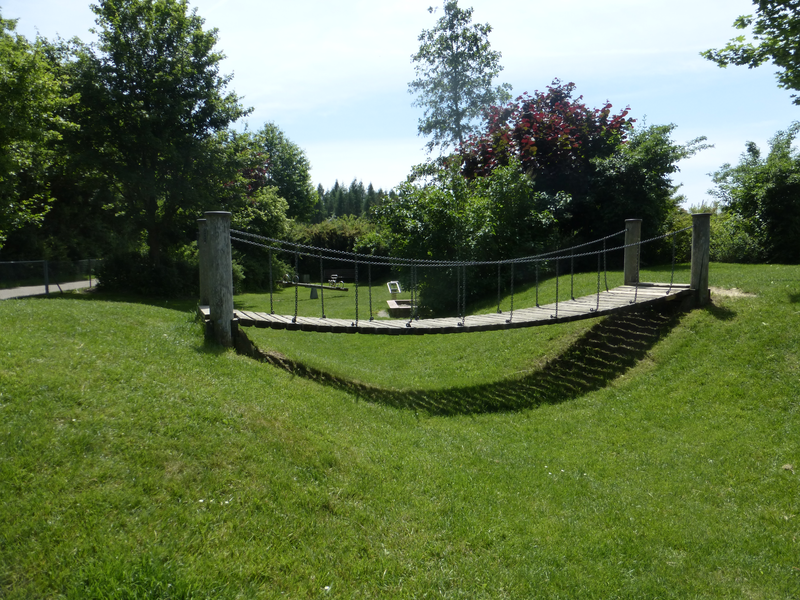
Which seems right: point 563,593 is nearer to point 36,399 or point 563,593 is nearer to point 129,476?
point 129,476

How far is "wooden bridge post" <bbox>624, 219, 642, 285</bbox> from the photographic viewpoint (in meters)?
10.3

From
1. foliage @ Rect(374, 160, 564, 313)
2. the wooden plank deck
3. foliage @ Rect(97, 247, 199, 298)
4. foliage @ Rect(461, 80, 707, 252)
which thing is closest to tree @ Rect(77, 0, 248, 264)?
foliage @ Rect(97, 247, 199, 298)

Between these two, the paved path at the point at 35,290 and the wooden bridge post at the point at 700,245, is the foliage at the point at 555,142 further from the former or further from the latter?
the paved path at the point at 35,290

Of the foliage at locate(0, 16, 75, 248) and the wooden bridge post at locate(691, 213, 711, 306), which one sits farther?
the foliage at locate(0, 16, 75, 248)

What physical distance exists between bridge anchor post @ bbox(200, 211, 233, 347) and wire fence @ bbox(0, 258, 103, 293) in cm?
1236

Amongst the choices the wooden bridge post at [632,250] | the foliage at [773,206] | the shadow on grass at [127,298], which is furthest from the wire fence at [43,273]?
the foliage at [773,206]

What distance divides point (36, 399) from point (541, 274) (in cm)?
1360

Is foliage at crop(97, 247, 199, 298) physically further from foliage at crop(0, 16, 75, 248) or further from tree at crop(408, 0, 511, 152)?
tree at crop(408, 0, 511, 152)

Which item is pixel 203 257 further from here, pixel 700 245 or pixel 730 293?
pixel 730 293

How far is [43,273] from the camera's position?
55.7 ft

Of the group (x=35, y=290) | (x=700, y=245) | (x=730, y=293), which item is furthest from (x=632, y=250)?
(x=35, y=290)

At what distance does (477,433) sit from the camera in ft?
21.8

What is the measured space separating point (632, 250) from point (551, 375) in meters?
3.55

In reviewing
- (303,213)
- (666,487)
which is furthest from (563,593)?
(303,213)
